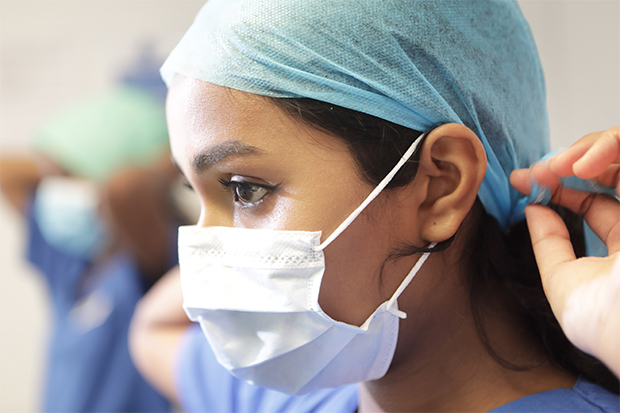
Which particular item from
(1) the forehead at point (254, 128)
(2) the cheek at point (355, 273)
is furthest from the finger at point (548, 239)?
(1) the forehead at point (254, 128)

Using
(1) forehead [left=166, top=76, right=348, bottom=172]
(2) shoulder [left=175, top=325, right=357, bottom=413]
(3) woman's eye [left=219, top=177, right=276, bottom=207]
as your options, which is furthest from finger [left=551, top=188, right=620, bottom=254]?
(2) shoulder [left=175, top=325, right=357, bottom=413]

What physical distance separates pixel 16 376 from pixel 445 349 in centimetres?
316

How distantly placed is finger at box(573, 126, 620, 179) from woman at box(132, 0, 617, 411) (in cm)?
15

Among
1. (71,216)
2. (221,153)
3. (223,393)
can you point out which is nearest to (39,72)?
(71,216)

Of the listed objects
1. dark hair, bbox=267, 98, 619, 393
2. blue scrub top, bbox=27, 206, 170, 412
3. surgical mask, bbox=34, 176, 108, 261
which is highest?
dark hair, bbox=267, 98, 619, 393

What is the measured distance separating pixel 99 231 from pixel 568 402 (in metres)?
2.12

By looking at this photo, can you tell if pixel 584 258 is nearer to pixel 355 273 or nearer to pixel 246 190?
pixel 355 273

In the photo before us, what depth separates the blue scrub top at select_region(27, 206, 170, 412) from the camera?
2.15 m

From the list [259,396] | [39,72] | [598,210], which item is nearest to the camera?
[598,210]

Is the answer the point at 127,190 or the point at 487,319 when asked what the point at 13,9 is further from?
the point at 487,319

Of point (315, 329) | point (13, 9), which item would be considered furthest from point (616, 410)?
point (13, 9)

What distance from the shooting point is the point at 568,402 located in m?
0.78

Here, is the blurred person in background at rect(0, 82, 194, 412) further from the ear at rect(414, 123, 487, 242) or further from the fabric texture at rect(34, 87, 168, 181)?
the ear at rect(414, 123, 487, 242)

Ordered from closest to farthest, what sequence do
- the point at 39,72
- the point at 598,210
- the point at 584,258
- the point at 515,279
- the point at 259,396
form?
the point at 584,258 < the point at 598,210 < the point at 515,279 < the point at 259,396 < the point at 39,72
